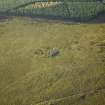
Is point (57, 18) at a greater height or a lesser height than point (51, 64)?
greater

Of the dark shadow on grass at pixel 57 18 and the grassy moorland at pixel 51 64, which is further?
the dark shadow on grass at pixel 57 18

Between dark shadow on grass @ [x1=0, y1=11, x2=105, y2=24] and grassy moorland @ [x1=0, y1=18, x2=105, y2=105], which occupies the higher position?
dark shadow on grass @ [x1=0, y1=11, x2=105, y2=24]

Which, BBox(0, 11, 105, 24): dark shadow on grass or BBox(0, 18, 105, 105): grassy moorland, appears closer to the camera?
BBox(0, 18, 105, 105): grassy moorland

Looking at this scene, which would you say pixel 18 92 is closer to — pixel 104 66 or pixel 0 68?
pixel 0 68

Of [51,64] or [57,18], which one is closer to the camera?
[51,64]

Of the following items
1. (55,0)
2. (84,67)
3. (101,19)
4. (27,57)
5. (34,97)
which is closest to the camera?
(34,97)

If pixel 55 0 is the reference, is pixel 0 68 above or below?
below

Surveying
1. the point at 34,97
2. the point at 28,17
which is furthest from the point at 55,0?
the point at 34,97

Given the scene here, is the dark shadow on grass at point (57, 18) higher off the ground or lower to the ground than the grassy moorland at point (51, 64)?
higher
